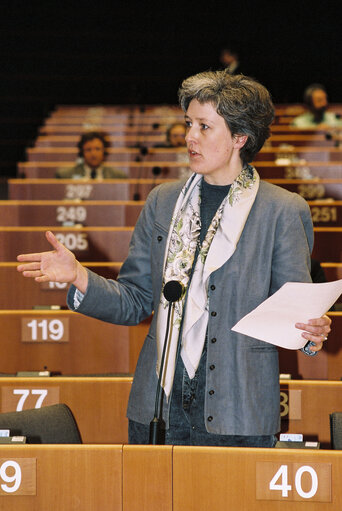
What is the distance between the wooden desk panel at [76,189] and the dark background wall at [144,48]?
3.27 metres

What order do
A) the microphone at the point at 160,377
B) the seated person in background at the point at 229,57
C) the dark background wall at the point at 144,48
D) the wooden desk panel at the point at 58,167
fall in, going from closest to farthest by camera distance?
1. the microphone at the point at 160,377
2. the wooden desk panel at the point at 58,167
3. the seated person in background at the point at 229,57
4. the dark background wall at the point at 144,48

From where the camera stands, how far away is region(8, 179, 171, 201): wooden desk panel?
4.88m

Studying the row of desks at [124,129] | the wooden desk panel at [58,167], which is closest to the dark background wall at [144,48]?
the row of desks at [124,129]

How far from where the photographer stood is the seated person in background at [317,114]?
22.2 ft

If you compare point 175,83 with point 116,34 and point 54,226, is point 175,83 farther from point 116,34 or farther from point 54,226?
point 54,226

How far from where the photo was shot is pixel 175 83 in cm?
842

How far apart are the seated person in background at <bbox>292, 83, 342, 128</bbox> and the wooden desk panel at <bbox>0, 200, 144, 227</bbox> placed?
3.06m

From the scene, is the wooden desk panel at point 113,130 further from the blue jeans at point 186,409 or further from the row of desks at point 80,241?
the blue jeans at point 186,409

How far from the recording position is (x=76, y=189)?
16.0 feet

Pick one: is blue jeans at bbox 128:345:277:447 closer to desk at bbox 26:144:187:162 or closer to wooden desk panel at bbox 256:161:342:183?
wooden desk panel at bbox 256:161:342:183

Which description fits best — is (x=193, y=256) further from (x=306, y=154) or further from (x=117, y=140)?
(x=117, y=140)

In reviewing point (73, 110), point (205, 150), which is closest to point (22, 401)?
point (205, 150)

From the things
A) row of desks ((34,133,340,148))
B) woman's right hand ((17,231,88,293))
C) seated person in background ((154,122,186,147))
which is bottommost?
woman's right hand ((17,231,88,293))

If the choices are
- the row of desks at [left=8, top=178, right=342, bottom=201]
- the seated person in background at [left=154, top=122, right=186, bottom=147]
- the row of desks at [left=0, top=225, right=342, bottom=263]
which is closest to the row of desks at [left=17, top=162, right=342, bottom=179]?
the seated person in background at [left=154, top=122, right=186, bottom=147]
